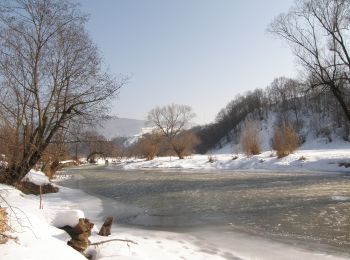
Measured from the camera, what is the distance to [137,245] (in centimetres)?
796

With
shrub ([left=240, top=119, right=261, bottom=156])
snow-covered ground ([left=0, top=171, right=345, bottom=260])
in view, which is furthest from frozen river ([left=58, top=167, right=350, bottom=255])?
shrub ([left=240, top=119, right=261, bottom=156])

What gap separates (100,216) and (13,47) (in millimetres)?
7332

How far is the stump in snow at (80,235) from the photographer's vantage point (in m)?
6.93

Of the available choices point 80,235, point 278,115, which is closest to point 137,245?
point 80,235

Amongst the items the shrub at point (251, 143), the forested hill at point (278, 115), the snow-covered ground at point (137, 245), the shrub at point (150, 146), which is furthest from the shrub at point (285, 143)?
the forested hill at point (278, 115)

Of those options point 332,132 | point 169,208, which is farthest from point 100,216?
point 332,132

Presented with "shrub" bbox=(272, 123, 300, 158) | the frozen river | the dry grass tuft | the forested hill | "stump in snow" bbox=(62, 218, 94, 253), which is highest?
the forested hill

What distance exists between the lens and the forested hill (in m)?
91.0

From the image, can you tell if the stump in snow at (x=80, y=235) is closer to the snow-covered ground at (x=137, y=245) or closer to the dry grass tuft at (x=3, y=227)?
the snow-covered ground at (x=137, y=245)

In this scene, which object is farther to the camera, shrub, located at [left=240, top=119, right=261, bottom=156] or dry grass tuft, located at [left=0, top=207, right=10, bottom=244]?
shrub, located at [left=240, top=119, right=261, bottom=156]

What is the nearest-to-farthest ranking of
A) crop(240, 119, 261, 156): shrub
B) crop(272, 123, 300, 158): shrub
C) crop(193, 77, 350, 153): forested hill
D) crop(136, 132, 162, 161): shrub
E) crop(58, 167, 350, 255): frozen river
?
1. crop(58, 167, 350, 255): frozen river
2. crop(272, 123, 300, 158): shrub
3. crop(240, 119, 261, 156): shrub
4. crop(136, 132, 162, 161): shrub
5. crop(193, 77, 350, 153): forested hill

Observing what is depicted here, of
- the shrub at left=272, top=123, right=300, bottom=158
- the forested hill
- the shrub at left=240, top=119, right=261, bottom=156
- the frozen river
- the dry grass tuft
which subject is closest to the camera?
the dry grass tuft

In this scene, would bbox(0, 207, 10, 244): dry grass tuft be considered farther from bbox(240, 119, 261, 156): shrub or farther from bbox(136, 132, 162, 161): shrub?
bbox(136, 132, 162, 161): shrub

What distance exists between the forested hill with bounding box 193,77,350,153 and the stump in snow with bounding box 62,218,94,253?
3161 inches
